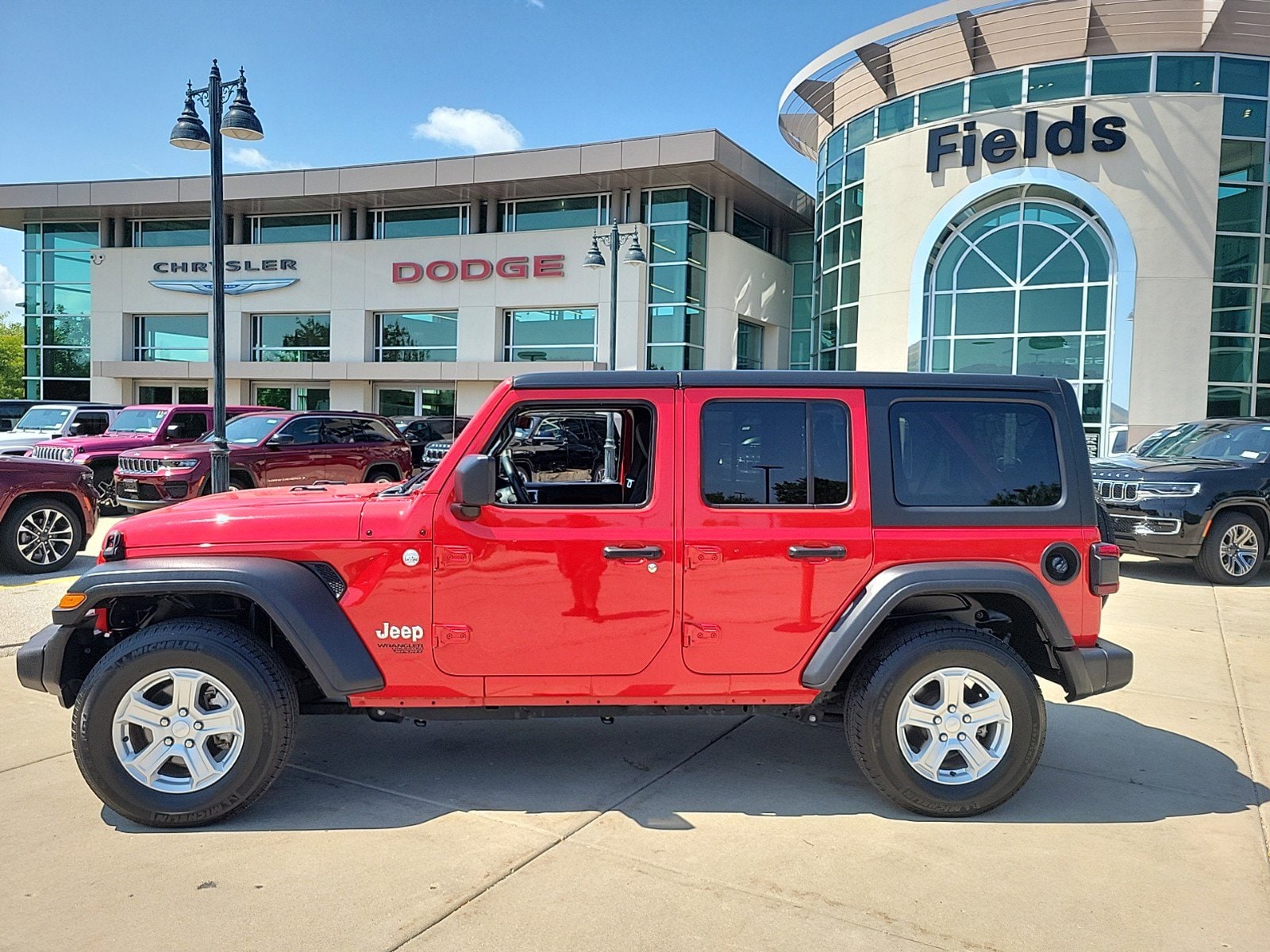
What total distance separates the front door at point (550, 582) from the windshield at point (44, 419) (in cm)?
1554

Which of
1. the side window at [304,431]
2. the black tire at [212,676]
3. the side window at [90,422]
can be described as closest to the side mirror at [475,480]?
the black tire at [212,676]

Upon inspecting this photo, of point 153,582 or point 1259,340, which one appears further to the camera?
point 1259,340

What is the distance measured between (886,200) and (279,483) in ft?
56.8

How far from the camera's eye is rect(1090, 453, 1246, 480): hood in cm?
1014

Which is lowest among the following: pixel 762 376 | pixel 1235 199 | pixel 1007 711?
pixel 1007 711

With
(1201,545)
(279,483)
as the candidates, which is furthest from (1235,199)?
(279,483)

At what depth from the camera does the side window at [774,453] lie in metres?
4.01

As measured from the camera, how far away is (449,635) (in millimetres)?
3883

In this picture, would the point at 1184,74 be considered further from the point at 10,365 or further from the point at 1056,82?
the point at 10,365

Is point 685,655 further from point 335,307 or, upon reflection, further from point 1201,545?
point 335,307

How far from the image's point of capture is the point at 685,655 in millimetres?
3971

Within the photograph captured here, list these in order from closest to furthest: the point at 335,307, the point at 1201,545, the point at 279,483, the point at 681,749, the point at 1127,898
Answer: the point at 1127,898 < the point at 681,749 < the point at 1201,545 < the point at 279,483 < the point at 335,307

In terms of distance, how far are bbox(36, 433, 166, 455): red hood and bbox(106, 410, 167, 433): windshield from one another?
0.53 ft

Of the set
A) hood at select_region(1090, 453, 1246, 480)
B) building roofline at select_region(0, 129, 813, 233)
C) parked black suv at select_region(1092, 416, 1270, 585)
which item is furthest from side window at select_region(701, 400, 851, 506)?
building roofline at select_region(0, 129, 813, 233)
